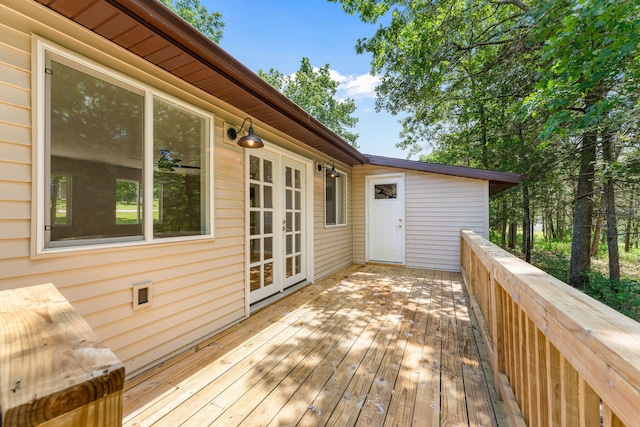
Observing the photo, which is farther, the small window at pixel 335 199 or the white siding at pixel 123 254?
the small window at pixel 335 199

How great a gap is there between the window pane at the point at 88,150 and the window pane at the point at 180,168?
17 centimetres

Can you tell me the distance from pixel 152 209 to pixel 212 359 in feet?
4.50

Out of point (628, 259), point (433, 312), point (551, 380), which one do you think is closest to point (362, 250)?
point (433, 312)

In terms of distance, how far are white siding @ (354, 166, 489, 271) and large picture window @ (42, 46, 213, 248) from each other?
14.9 ft

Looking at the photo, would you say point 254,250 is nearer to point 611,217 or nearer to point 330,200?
point 330,200

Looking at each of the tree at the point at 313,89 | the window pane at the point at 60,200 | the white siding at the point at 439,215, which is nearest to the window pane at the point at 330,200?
the white siding at the point at 439,215

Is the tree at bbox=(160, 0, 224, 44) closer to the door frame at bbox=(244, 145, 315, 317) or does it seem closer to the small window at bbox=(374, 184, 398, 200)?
the small window at bbox=(374, 184, 398, 200)

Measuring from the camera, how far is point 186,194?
99.4 inches

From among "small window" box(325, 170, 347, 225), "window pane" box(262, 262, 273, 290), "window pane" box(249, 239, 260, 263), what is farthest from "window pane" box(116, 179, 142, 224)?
"small window" box(325, 170, 347, 225)

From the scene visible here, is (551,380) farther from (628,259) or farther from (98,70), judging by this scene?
(628,259)

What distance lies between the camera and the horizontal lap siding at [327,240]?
4.76 meters

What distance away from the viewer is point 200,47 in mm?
1896

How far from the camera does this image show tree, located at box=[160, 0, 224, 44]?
36.6 feet

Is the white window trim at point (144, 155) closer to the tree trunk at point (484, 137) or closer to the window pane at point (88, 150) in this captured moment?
the window pane at point (88, 150)
